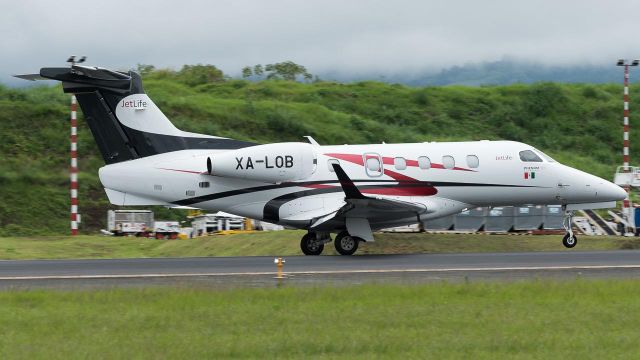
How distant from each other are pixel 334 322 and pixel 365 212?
38.0 ft

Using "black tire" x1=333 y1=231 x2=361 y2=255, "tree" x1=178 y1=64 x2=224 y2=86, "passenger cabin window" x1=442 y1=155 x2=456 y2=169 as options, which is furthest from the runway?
"tree" x1=178 y1=64 x2=224 y2=86

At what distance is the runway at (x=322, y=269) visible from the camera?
62.5 feet

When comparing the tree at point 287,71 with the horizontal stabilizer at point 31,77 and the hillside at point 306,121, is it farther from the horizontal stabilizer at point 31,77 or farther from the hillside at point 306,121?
the horizontal stabilizer at point 31,77

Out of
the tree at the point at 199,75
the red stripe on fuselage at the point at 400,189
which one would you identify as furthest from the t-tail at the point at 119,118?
the tree at the point at 199,75

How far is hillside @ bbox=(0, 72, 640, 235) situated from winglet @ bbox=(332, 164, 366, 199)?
60.0 feet

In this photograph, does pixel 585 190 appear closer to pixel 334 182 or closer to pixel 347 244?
pixel 347 244

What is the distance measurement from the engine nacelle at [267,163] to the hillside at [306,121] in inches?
616

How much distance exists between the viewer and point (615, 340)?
12.1 meters

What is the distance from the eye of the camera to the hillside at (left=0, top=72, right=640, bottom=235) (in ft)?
134

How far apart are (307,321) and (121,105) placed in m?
13.9

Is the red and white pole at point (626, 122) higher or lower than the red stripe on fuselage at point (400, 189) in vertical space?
higher

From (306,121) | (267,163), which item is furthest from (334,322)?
(306,121)

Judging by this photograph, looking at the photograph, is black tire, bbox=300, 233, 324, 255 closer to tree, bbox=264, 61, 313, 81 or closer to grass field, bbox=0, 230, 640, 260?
grass field, bbox=0, 230, 640, 260

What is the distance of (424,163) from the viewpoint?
1024 inches
